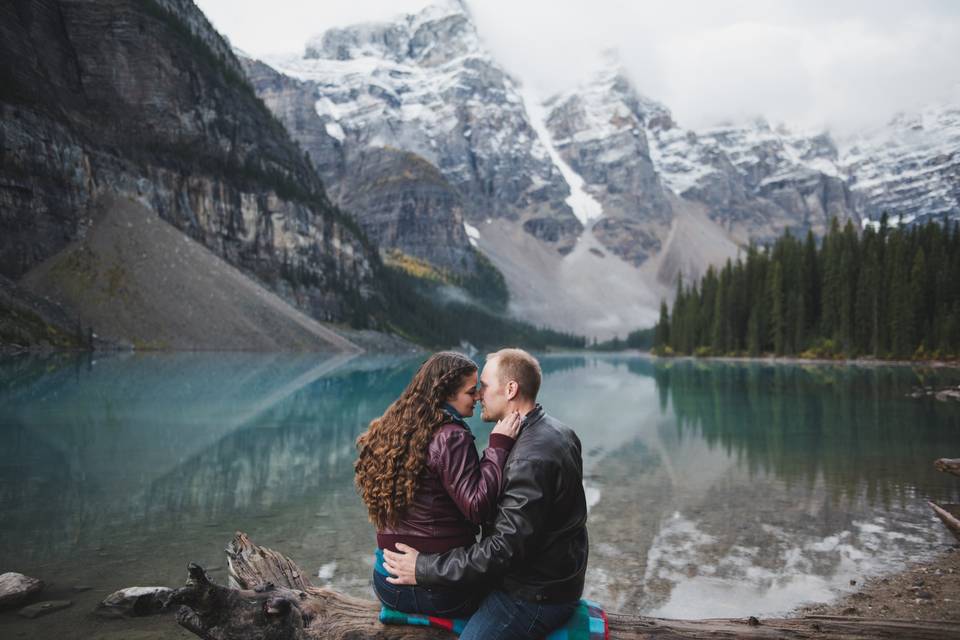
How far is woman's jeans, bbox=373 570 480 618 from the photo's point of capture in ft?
14.2

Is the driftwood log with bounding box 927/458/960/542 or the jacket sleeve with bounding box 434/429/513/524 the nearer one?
the jacket sleeve with bounding box 434/429/513/524

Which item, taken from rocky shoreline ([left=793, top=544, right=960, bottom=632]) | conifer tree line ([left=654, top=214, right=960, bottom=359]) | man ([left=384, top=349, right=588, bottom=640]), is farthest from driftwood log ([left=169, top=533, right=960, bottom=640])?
conifer tree line ([left=654, top=214, right=960, bottom=359])

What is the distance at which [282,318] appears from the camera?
332 feet

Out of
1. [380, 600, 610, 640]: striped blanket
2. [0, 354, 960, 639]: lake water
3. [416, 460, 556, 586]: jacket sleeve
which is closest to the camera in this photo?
[416, 460, 556, 586]: jacket sleeve

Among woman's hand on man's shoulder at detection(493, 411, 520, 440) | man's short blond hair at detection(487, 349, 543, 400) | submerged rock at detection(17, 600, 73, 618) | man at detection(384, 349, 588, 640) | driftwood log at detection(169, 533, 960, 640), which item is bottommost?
submerged rock at detection(17, 600, 73, 618)

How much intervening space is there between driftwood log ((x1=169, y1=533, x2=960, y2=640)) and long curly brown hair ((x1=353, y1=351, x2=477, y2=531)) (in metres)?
0.75

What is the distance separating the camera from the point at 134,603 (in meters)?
7.76

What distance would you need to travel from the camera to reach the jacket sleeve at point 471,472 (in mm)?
4043

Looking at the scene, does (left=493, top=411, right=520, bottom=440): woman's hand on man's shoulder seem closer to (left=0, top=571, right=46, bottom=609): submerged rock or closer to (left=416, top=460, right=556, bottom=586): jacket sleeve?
(left=416, top=460, right=556, bottom=586): jacket sleeve

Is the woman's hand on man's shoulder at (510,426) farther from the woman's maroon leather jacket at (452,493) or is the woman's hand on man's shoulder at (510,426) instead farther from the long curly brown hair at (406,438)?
the long curly brown hair at (406,438)

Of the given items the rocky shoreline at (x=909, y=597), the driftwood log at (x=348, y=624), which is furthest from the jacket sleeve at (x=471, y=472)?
the rocky shoreline at (x=909, y=597)

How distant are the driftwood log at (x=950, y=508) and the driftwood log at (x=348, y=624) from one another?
5.62 metres

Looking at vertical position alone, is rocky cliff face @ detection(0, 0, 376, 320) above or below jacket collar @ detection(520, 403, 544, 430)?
above

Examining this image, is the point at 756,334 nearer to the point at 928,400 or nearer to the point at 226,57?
the point at 928,400
